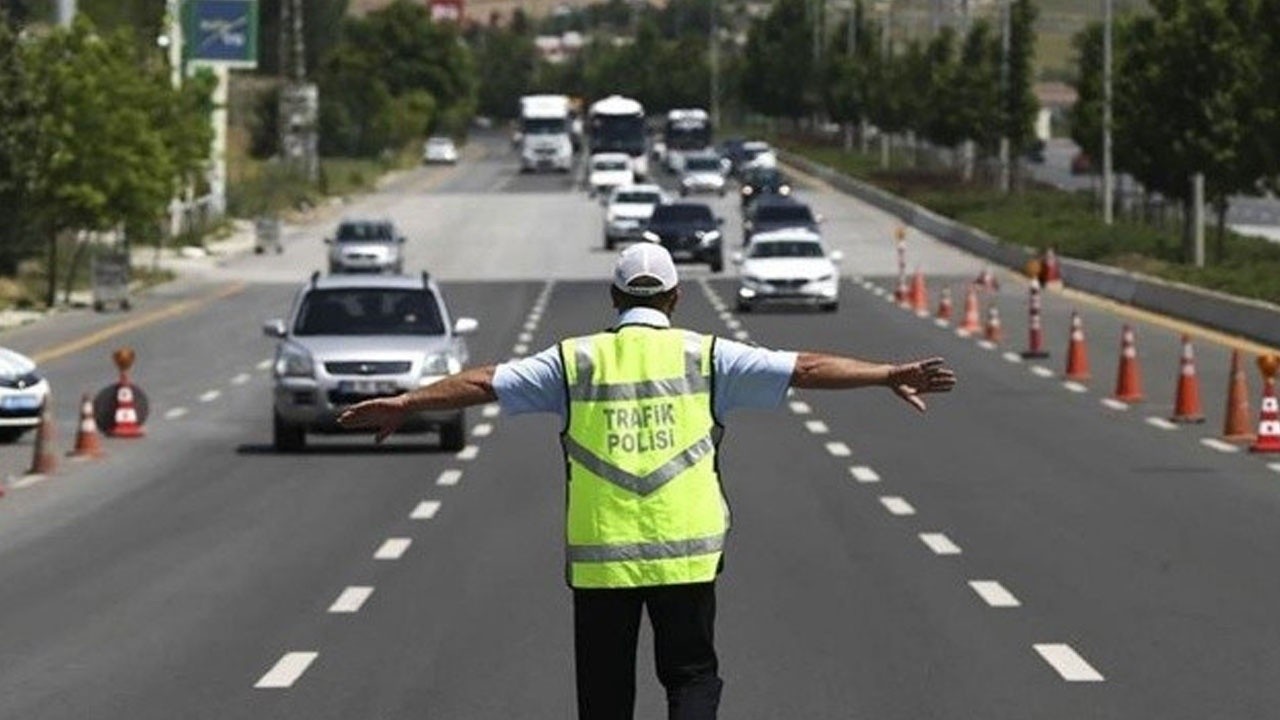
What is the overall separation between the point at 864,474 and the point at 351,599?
9806 mm

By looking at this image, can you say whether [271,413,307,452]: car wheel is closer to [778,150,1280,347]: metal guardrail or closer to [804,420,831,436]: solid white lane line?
[804,420,831,436]: solid white lane line

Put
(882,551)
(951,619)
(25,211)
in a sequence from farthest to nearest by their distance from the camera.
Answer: (25,211) < (882,551) < (951,619)

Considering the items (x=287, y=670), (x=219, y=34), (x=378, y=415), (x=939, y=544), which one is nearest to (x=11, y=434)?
(x=939, y=544)

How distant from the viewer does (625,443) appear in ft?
30.2

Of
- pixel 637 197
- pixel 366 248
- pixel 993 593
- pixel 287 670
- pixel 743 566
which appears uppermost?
pixel 287 670

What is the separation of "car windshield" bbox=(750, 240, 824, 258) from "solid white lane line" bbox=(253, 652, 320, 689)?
140 feet

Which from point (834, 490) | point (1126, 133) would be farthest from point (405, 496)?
point (1126, 133)

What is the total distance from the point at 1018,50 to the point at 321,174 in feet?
104

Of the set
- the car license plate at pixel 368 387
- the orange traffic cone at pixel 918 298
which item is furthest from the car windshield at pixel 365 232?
the car license plate at pixel 368 387

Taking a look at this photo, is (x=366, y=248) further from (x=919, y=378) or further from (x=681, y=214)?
(x=919, y=378)

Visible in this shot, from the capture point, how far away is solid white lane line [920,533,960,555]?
21328mm

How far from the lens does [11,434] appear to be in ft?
105

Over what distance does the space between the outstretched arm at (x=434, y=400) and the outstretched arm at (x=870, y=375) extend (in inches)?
31.4

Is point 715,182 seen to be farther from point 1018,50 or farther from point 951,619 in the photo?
point 951,619
